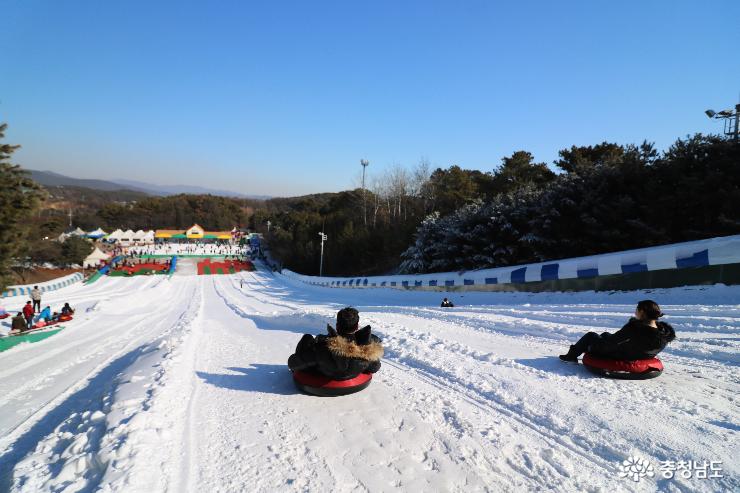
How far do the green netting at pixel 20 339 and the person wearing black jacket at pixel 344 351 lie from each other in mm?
12810

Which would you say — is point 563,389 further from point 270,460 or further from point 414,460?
point 270,460

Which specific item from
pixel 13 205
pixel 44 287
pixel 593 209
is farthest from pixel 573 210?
pixel 44 287

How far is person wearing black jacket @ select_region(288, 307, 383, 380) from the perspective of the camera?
402 centimetres

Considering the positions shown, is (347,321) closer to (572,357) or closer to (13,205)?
(572,357)

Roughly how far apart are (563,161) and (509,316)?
70.5ft

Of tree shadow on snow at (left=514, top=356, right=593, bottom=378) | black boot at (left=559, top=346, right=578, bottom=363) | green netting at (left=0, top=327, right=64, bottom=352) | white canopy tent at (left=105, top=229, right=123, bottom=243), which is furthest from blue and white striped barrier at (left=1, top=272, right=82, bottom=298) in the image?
white canopy tent at (left=105, top=229, right=123, bottom=243)

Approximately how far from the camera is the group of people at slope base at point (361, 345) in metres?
4.04

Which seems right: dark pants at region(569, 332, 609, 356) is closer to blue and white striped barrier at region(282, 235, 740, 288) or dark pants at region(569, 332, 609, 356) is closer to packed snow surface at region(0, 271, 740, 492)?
packed snow surface at region(0, 271, 740, 492)

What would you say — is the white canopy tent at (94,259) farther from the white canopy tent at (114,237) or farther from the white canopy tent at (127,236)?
the white canopy tent at (127,236)

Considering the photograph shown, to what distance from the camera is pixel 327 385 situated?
4.20 meters

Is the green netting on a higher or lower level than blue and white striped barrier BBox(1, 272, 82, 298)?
A: higher

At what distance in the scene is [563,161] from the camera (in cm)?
2659

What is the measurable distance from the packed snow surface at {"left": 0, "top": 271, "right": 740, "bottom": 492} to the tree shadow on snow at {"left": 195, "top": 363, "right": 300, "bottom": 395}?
0.04 m

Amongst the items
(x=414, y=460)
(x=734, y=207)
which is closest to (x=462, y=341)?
(x=414, y=460)
